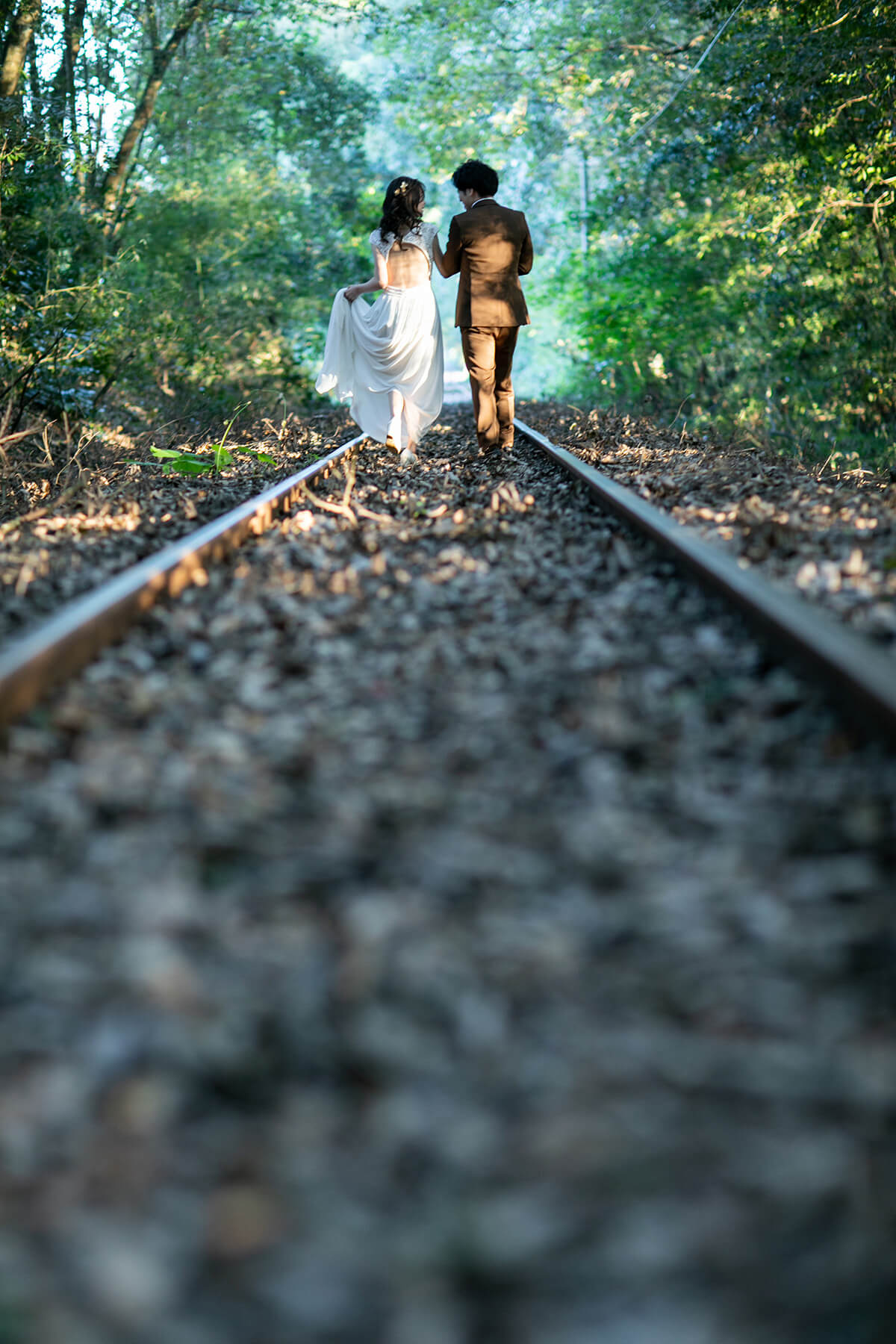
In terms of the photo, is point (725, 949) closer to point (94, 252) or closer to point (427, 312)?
point (427, 312)

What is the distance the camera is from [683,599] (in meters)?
3.69

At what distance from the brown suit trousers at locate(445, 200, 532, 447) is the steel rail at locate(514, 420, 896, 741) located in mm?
4778

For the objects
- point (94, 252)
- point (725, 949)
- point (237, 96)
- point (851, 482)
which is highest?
point (237, 96)

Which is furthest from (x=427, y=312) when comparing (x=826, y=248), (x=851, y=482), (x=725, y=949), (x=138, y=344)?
(x=725, y=949)

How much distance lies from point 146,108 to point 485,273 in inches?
268

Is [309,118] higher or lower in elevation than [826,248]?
higher

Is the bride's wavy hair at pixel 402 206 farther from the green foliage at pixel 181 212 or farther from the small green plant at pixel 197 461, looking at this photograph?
the green foliage at pixel 181 212

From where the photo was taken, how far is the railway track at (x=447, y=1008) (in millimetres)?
1223

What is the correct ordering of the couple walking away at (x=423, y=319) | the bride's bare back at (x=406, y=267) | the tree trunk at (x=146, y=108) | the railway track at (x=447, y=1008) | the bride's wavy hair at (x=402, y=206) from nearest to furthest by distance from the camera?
the railway track at (x=447, y=1008) → the bride's wavy hair at (x=402, y=206) → the couple walking away at (x=423, y=319) → the bride's bare back at (x=406, y=267) → the tree trunk at (x=146, y=108)

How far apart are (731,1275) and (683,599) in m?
2.70

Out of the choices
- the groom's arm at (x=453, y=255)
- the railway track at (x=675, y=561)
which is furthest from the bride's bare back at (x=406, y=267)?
the railway track at (x=675, y=561)

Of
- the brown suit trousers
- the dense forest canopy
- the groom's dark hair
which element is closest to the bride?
the brown suit trousers

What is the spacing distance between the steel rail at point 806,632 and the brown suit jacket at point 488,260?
4860mm

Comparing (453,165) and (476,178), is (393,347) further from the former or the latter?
(453,165)
